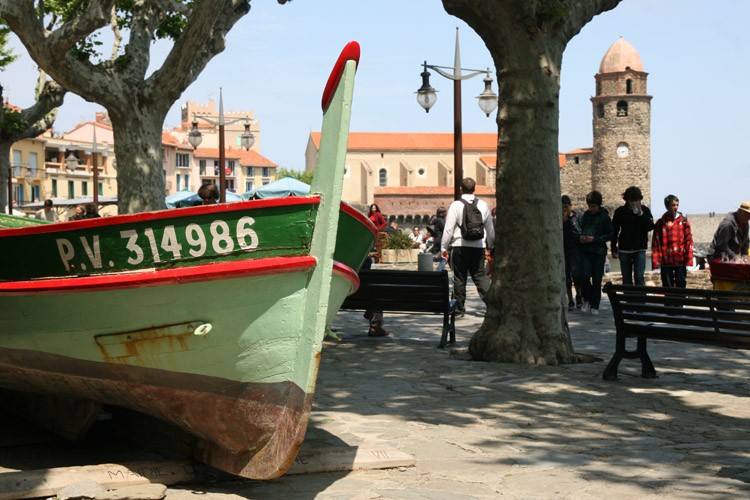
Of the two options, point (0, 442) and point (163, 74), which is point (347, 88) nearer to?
point (0, 442)

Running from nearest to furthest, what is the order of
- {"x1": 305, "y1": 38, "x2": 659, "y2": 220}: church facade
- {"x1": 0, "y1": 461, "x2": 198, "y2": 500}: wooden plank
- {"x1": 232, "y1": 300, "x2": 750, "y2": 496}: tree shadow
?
{"x1": 0, "y1": 461, "x2": 198, "y2": 500}: wooden plank, {"x1": 232, "y1": 300, "x2": 750, "y2": 496}: tree shadow, {"x1": 305, "y1": 38, "x2": 659, "y2": 220}: church facade

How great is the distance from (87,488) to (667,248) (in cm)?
1054

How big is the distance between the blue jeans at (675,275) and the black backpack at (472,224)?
2952 mm

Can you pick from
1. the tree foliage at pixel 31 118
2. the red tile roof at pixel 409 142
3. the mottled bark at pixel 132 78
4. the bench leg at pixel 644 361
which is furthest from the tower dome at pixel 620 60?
the bench leg at pixel 644 361

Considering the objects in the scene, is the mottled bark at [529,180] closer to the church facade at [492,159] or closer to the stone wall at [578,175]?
the church facade at [492,159]

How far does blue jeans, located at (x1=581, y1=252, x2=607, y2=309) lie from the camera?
15.0m

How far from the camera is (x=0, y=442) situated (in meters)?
6.71

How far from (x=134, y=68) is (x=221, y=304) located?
1151cm

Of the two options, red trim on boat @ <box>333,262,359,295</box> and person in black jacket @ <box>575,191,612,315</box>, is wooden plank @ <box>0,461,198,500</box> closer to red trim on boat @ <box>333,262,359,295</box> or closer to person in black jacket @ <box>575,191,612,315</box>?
red trim on boat @ <box>333,262,359,295</box>

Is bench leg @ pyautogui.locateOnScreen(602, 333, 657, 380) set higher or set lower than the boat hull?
lower

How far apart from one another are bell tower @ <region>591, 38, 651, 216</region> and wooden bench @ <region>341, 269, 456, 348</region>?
91687 mm

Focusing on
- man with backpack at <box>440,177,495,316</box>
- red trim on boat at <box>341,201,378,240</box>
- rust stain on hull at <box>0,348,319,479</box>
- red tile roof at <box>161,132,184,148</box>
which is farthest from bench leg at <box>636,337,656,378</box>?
red tile roof at <box>161,132,184,148</box>

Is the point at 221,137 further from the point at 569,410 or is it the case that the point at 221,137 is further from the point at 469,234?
the point at 569,410

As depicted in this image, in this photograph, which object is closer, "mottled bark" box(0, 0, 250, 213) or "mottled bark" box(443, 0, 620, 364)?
"mottled bark" box(443, 0, 620, 364)
